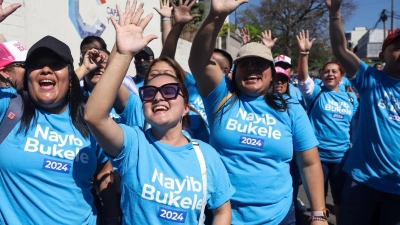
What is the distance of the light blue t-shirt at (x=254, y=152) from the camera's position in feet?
7.96

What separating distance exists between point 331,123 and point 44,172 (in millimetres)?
3643

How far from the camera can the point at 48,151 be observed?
2029 mm

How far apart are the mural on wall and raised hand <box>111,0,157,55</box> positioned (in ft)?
15.9

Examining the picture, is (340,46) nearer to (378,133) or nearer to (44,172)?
(378,133)

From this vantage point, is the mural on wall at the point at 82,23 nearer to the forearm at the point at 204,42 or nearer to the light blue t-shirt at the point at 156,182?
the forearm at the point at 204,42

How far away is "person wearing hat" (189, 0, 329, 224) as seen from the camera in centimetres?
242

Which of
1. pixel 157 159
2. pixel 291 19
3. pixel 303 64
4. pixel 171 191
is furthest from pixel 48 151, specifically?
pixel 291 19

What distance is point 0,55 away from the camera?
2.66 meters

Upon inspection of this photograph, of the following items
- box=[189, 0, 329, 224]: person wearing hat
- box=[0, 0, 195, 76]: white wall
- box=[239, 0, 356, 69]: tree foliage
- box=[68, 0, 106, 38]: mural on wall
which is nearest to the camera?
box=[189, 0, 329, 224]: person wearing hat

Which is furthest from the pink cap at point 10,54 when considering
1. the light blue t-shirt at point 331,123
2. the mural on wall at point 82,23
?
the mural on wall at point 82,23

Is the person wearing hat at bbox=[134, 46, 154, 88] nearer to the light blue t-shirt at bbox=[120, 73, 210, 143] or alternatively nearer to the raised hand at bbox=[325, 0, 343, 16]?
the light blue t-shirt at bbox=[120, 73, 210, 143]

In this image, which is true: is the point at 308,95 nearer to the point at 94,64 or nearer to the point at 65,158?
the point at 94,64

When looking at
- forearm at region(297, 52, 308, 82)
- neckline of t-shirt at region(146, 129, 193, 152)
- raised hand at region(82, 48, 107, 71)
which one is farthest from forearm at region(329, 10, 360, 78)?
raised hand at region(82, 48, 107, 71)

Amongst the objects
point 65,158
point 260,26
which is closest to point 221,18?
point 65,158
